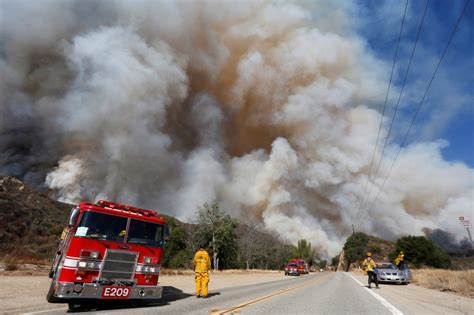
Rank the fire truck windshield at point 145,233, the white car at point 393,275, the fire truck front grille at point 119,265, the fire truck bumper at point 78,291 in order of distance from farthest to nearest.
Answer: the white car at point 393,275
the fire truck windshield at point 145,233
the fire truck front grille at point 119,265
the fire truck bumper at point 78,291

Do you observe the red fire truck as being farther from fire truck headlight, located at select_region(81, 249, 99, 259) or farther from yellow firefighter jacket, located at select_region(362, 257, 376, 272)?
yellow firefighter jacket, located at select_region(362, 257, 376, 272)

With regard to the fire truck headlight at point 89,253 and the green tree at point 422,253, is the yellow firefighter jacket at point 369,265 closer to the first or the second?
the fire truck headlight at point 89,253

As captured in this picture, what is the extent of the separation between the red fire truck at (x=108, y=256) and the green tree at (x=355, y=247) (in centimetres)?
12178

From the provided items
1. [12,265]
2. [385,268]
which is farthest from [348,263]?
[12,265]

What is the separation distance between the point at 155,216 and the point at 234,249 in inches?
2290

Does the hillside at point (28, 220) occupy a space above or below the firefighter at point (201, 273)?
above

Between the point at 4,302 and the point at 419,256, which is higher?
the point at 419,256

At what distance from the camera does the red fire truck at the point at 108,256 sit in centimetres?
793

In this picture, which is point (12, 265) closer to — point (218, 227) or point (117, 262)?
point (117, 262)

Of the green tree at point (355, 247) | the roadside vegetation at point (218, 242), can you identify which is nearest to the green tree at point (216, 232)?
the roadside vegetation at point (218, 242)

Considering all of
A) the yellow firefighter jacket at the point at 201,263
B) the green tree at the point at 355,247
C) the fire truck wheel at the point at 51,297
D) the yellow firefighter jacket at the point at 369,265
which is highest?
the green tree at the point at 355,247

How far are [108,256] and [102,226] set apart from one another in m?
0.81

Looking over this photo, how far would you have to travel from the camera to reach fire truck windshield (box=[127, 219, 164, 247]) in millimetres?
9227

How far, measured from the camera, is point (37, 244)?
3931 cm
